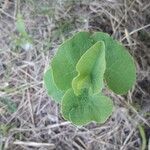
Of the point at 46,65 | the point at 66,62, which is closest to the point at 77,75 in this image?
the point at 66,62

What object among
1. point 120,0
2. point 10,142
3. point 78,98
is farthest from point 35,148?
point 120,0

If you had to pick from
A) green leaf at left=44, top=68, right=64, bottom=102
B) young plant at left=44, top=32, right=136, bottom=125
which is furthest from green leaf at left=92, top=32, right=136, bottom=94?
green leaf at left=44, top=68, right=64, bottom=102

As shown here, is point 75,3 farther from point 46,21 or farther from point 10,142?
point 10,142

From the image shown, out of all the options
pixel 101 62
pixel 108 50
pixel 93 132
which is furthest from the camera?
pixel 93 132

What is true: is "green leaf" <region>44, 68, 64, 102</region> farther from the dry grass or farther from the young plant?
the dry grass

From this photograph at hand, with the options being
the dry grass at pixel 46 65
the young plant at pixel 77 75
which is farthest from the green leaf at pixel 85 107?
the dry grass at pixel 46 65

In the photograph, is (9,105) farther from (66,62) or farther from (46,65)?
(66,62)
